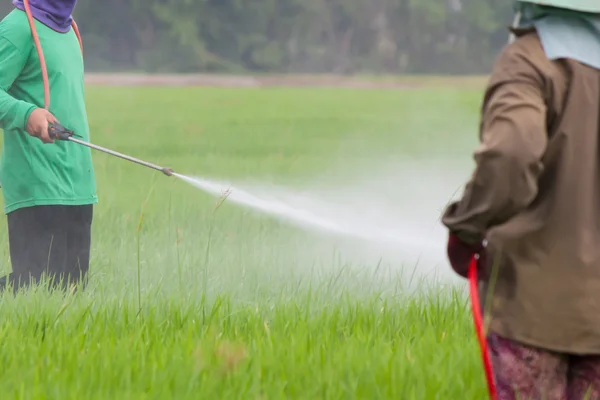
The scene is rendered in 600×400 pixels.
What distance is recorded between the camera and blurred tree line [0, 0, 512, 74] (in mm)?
45906

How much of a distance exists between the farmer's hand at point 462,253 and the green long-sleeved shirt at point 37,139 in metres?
2.36

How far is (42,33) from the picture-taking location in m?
4.30

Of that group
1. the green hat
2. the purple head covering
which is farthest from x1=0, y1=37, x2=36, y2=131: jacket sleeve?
the green hat

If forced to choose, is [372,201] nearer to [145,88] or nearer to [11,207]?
[11,207]

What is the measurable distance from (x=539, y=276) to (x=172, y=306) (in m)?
1.89

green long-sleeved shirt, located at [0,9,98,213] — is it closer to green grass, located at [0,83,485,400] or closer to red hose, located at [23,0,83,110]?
red hose, located at [23,0,83,110]

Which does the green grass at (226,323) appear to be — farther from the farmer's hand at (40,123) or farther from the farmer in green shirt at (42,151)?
the farmer's hand at (40,123)

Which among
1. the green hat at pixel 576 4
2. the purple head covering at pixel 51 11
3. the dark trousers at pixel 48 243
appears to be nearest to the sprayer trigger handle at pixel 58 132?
the dark trousers at pixel 48 243

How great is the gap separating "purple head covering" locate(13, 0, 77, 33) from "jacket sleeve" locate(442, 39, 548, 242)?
2544mm

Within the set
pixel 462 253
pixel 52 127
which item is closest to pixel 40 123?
pixel 52 127

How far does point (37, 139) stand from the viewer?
4.31 metres

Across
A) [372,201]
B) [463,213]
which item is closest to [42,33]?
[463,213]

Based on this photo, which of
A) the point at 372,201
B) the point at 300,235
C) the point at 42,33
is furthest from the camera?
the point at 372,201

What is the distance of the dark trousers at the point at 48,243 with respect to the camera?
14.4ft
